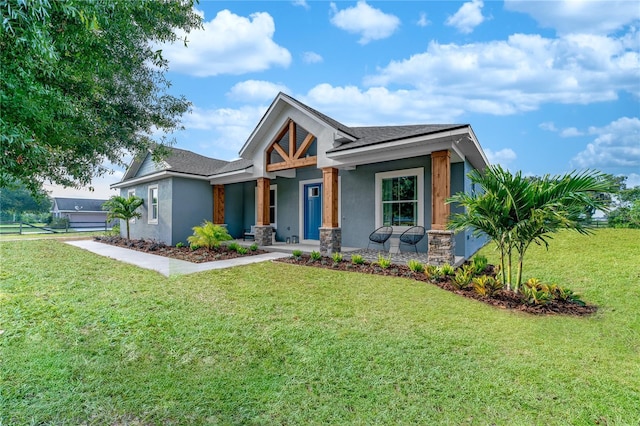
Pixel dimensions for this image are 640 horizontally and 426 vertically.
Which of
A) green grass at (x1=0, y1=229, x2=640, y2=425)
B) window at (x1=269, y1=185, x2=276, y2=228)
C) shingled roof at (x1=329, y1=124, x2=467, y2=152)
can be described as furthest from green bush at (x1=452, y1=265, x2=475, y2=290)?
window at (x1=269, y1=185, x2=276, y2=228)

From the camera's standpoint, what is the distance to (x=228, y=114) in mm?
13547

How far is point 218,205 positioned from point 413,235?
944 cm

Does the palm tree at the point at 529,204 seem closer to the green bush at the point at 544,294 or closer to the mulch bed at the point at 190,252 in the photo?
the green bush at the point at 544,294

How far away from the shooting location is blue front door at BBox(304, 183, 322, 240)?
12.8 metres

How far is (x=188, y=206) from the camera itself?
13633 millimetres

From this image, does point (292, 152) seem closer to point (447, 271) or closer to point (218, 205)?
point (218, 205)

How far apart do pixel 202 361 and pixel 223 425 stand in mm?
1138

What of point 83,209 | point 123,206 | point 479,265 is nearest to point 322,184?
point 479,265

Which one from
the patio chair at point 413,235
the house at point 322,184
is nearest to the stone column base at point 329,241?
the house at point 322,184

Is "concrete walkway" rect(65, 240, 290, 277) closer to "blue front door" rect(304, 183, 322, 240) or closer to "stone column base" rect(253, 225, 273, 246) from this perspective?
"stone column base" rect(253, 225, 273, 246)

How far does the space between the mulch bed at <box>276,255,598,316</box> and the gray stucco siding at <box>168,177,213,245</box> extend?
24.9 ft

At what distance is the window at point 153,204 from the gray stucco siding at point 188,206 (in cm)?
194

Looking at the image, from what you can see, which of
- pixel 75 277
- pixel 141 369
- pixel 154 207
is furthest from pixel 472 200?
pixel 154 207

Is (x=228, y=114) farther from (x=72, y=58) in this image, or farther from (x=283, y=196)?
(x=72, y=58)
